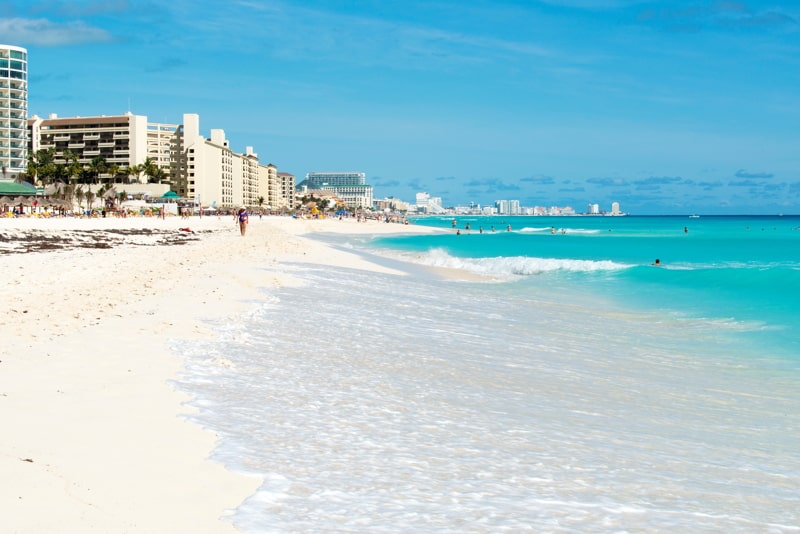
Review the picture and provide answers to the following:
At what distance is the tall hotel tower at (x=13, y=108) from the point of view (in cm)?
11600

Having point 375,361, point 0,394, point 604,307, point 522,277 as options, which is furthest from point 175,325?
point 522,277

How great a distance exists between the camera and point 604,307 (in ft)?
60.7

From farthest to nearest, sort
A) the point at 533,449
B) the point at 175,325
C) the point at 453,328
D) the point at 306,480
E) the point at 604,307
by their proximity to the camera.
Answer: the point at 604,307
the point at 453,328
the point at 175,325
the point at 533,449
the point at 306,480

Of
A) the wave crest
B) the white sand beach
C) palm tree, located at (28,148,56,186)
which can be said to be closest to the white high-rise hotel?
palm tree, located at (28,148,56,186)

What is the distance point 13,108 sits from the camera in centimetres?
11869

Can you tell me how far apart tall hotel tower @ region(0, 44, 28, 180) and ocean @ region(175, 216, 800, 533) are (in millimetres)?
122415

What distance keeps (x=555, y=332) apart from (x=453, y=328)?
209cm

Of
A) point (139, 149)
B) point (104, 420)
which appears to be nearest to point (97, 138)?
point (139, 149)

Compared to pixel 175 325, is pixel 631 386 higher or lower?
lower

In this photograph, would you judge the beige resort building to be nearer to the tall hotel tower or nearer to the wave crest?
the tall hotel tower

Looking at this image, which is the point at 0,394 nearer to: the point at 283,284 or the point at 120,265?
the point at 283,284

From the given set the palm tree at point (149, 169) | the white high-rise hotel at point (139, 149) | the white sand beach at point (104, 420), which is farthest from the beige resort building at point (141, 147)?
the white sand beach at point (104, 420)

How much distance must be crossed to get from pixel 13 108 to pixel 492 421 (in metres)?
134

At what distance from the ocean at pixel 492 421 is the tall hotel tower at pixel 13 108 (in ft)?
402
